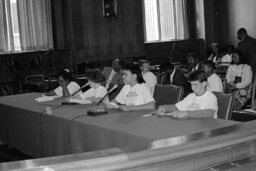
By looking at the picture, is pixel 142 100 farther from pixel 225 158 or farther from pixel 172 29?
pixel 172 29

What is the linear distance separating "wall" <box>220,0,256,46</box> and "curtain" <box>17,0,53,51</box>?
5.93 m

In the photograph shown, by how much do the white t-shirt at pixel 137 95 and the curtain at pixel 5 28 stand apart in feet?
20.4

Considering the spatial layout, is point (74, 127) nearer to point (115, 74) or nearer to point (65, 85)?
point (65, 85)

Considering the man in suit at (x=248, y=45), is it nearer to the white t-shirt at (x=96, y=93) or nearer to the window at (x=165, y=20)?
the white t-shirt at (x=96, y=93)

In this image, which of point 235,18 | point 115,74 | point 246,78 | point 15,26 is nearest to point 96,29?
point 15,26

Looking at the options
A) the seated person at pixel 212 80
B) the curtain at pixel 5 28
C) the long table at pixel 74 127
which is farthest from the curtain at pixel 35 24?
the seated person at pixel 212 80

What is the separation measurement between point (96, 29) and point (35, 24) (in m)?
1.65

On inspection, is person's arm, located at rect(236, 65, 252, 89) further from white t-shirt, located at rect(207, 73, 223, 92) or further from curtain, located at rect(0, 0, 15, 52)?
curtain, located at rect(0, 0, 15, 52)

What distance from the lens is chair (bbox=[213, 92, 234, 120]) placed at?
12.7ft

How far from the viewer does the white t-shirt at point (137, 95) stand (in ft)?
15.0

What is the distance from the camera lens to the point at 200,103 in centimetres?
389

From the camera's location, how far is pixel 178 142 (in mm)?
1182

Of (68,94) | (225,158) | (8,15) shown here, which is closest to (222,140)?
(225,158)

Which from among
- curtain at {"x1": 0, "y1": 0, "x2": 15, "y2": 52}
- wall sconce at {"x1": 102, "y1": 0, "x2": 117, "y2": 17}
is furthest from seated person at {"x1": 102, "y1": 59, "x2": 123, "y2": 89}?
wall sconce at {"x1": 102, "y1": 0, "x2": 117, "y2": 17}
